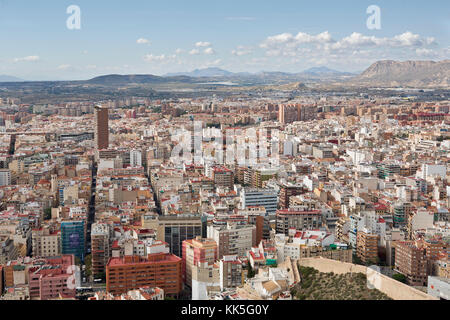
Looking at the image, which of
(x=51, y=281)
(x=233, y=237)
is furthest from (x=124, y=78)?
(x=51, y=281)

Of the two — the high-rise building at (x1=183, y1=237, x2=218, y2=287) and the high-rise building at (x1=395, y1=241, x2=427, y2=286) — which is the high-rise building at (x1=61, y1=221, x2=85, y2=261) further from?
the high-rise building at (x1=395, y1=241, x2=427, y2=286)

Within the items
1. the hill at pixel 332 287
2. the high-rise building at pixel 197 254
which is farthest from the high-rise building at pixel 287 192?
the hill at pixel 332 287

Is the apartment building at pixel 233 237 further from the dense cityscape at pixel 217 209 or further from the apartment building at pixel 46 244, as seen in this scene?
the apartment building at pixel 46 244

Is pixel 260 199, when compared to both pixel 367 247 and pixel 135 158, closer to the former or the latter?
pixel 367 247

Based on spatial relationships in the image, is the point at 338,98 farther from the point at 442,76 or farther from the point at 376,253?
the point at 376,253

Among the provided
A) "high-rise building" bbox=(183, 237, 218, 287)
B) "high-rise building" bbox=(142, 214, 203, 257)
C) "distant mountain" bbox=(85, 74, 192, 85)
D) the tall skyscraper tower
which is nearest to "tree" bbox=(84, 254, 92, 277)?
"high-rise building" bbox=(142, 214, 203, 257)
